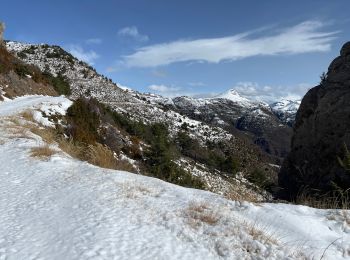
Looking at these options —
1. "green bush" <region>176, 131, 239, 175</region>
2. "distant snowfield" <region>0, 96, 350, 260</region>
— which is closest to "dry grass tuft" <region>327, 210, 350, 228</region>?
"distant snowfield" <region>0, 96, 350, 260</region>

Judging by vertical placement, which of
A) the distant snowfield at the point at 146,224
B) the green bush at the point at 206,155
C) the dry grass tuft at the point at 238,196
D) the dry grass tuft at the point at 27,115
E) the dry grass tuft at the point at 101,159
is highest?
the dry grass tuft at the point at 27,115

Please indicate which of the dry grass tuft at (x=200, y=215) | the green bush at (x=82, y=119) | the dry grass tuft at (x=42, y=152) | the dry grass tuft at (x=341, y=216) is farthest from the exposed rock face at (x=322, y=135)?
the green bush at (x=82, y=119)

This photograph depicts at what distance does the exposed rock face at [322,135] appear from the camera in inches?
538

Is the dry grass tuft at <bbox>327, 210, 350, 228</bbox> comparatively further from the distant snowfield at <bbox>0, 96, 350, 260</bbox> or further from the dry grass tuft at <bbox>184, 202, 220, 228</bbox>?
the dry grass tuft at <bbox>184, 202, 220, 228</bbox>

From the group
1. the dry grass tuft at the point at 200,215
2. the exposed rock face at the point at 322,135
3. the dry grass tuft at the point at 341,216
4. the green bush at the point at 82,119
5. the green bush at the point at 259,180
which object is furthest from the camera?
the green bush at the point at 82,119

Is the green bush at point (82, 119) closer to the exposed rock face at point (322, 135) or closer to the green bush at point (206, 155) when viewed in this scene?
the exposed rock face at point (322, 135)

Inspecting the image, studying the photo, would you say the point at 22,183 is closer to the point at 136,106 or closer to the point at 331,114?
the point at 331,114

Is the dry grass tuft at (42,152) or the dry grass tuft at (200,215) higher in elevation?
the dry grass tuft at (42,152)

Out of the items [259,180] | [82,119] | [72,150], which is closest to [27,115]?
[82,119]

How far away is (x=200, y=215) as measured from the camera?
6.38 m

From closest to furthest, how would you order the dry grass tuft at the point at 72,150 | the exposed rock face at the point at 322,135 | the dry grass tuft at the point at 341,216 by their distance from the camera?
the dry grass tuft at the point at 341,216
the dry grass tuft at the point at 72,150
the exposed rock face at the point at 322,135

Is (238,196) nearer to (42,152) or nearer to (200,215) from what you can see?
(200,215)

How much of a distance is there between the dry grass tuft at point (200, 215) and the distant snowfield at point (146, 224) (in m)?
0.02

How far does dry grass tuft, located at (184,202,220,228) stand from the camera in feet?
20.2
